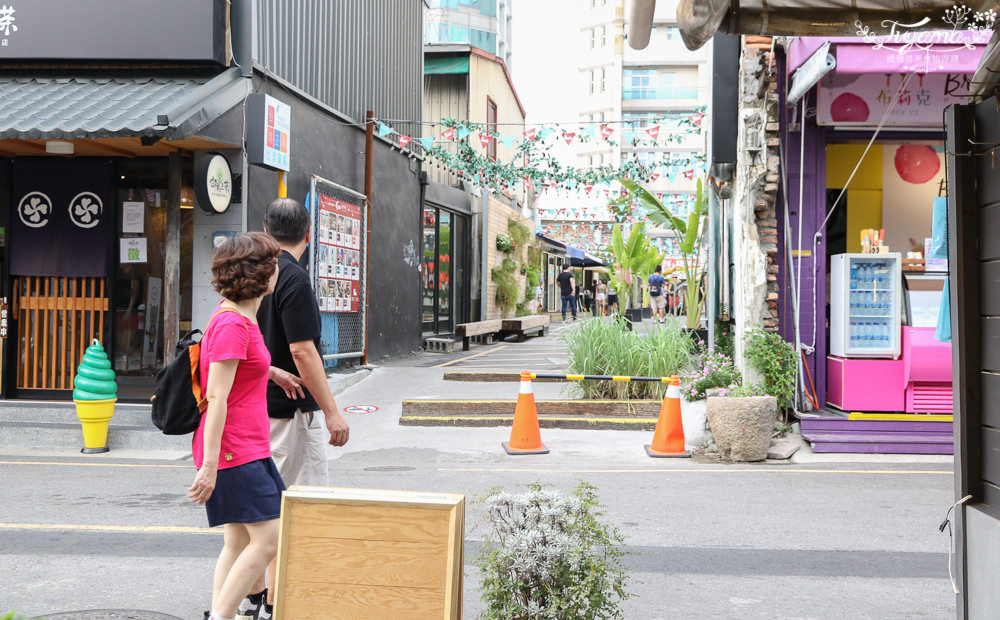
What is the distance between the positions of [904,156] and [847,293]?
2867mm

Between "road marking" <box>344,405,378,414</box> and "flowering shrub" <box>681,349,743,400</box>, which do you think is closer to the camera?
"flowering shrub" <box>681,349,743,400</box>

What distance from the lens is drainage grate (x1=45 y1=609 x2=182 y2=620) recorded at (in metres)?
4.23

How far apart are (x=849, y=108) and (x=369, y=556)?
820cm

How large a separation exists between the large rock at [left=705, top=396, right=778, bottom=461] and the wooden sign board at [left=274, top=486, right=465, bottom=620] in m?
6.16

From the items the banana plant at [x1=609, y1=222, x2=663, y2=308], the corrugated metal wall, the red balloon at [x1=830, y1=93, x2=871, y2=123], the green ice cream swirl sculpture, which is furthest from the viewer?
Answer: the banana plant at [x1=609, y1=222, x2=663, y2=308]

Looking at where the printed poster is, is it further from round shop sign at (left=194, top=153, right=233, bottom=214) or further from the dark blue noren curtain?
the dark blue noren curtain

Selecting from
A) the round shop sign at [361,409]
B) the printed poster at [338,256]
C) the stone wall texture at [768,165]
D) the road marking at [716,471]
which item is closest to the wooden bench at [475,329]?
the printed poster at [338,256]

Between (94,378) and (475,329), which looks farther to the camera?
(475,329)

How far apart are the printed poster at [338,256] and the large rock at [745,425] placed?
597cm

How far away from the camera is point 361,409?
11.5m

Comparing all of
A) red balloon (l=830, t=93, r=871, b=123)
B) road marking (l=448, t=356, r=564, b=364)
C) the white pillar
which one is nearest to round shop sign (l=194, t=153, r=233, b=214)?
the white pillar

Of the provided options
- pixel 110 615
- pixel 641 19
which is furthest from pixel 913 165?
pixel 110 615

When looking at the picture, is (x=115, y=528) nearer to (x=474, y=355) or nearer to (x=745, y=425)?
(x=745, y=425)

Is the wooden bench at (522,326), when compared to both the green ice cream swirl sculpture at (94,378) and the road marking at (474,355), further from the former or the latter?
the green ice cream swirl sculpture at (94,378)
